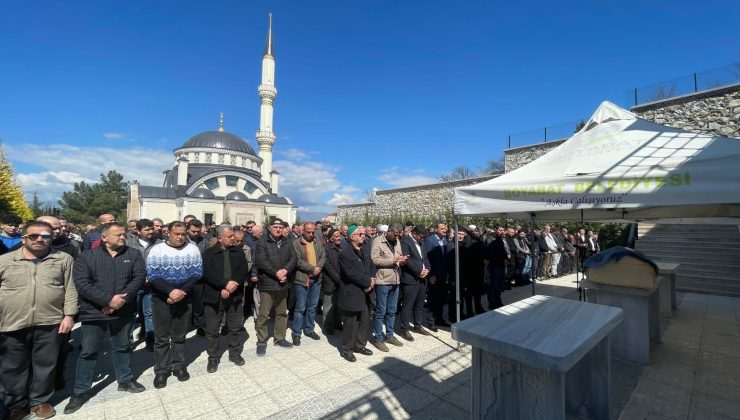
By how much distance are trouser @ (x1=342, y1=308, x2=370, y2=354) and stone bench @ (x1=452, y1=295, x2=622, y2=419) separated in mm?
2176

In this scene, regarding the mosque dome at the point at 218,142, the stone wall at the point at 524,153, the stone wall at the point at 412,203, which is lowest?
the stone wall at the point at 412,203

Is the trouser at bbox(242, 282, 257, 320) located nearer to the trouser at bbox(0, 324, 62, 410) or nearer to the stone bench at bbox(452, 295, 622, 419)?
the trouser at bbox(0, 324, 62, 410)

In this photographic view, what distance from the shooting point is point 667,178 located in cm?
306

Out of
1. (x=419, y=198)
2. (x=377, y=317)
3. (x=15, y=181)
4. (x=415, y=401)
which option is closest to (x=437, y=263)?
(x=377, y=317)

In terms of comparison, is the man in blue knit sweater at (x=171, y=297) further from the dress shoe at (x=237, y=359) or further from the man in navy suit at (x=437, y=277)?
the man in navy suit at (x=437, y=277)

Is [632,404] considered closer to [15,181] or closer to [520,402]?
[520,402]

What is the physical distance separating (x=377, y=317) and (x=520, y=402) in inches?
108

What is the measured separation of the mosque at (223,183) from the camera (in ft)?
132

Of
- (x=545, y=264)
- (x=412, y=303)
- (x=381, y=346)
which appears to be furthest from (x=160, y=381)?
(x=545, y=264)

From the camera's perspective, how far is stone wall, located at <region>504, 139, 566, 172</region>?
2119cm

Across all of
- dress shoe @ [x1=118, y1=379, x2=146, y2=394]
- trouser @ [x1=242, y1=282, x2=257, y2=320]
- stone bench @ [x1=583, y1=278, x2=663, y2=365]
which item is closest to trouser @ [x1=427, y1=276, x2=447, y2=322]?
stone bench @ [x1=583, y1=278, x2=663, y2=365]

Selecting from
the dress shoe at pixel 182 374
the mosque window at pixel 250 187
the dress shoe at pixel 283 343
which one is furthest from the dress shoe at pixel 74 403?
the mosque window at pixel 250 187

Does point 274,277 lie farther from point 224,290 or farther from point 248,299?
point 248,299

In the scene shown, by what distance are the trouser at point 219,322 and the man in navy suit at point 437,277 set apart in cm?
314
